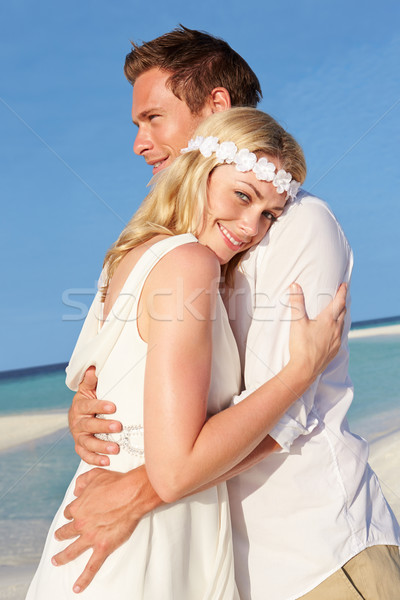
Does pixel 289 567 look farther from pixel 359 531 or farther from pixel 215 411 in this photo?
pixel 215 411

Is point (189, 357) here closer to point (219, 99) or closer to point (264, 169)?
point (264, 169)

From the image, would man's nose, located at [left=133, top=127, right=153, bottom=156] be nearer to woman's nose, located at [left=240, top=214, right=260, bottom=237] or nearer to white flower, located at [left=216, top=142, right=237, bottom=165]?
white flower, located at [left=216, top=142, right=237, bottom=165]

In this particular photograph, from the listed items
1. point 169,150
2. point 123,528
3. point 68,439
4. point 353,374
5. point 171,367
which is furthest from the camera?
point 353,374

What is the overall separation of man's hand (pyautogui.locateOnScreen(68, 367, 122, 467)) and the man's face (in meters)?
1.19

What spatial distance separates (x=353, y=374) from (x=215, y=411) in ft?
55.0

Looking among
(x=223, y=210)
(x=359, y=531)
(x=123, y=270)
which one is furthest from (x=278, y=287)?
(x=359, y=531)

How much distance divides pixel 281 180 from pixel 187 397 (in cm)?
85

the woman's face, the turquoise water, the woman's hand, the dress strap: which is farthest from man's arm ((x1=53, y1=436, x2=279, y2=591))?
the turquoise water

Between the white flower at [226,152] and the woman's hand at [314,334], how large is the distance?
1.64 feet

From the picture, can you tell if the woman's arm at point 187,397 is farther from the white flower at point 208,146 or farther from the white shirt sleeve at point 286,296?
the white flower at point 208,146

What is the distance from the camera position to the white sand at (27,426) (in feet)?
42.9

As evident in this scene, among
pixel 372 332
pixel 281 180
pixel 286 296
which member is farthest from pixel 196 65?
pixel 372 332

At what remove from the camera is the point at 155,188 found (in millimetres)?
2182

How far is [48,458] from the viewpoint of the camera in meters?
10.4
